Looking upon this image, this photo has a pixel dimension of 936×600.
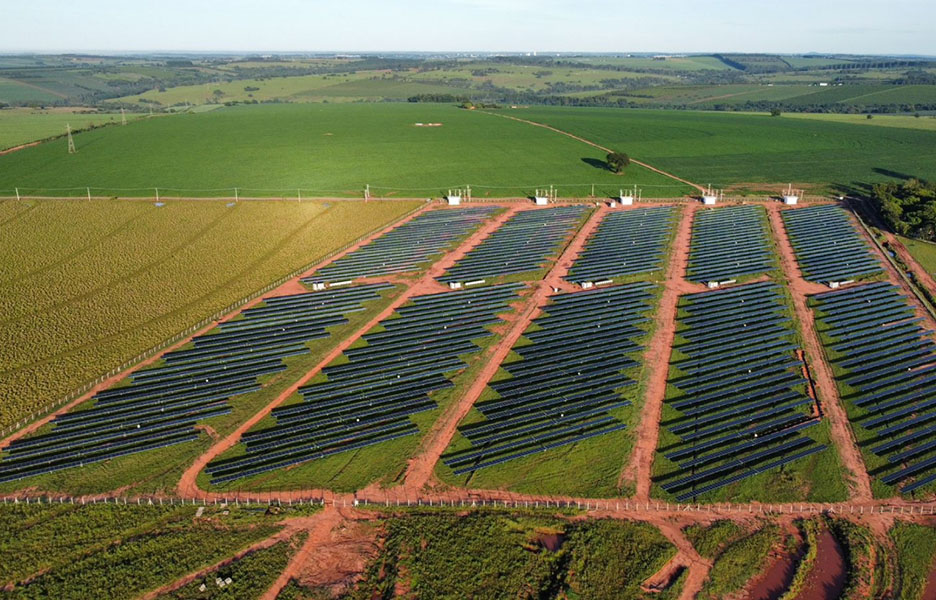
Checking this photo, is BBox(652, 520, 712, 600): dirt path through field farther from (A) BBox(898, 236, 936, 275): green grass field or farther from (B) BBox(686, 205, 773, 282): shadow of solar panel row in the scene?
(A) BBox(898, 236, 936, 275): green grass field

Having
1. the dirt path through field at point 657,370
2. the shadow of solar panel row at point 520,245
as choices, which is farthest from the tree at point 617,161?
the dirt path through field at point 657,370

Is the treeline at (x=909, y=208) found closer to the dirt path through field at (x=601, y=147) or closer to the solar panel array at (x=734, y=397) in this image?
the dirt path through field at (x=601, y=147)

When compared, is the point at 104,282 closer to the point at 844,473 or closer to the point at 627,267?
the point at 627,267

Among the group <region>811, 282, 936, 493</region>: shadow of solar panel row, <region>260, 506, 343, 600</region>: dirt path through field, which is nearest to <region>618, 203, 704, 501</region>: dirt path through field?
<region>811, 282, 936, 493</region>: shadow of solar panel row

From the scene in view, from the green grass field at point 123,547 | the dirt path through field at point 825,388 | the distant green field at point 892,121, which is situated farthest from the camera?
the distant green field at point 892,121

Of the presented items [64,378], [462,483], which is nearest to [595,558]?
[462,483]

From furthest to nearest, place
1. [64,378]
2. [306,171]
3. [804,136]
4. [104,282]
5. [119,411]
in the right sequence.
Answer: [804,136], [306,171], [104,282], [64,378], [119,411]
